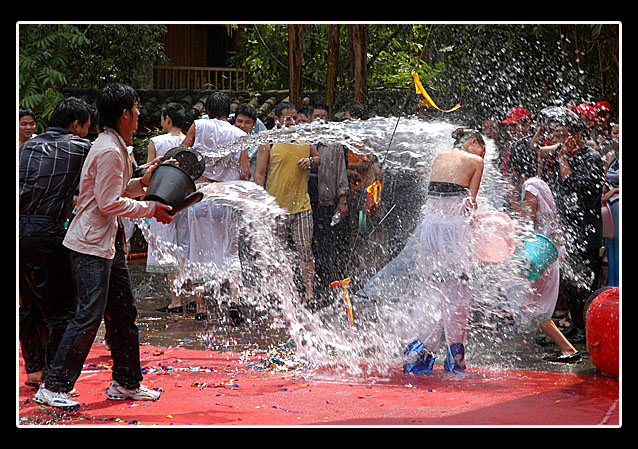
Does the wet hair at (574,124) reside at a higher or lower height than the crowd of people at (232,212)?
higher

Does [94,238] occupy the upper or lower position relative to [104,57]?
lower

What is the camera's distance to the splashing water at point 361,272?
6.02m

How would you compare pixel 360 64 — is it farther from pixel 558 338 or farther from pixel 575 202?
pixel 558 338

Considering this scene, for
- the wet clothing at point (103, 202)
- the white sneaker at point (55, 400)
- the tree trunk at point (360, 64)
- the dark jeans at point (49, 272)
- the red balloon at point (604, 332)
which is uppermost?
the tree trunk at point (360, 64)

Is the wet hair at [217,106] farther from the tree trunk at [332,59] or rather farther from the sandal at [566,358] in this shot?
the tree trunk at [332,59]

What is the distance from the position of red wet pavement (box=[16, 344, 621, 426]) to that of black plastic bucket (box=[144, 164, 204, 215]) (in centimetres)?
116

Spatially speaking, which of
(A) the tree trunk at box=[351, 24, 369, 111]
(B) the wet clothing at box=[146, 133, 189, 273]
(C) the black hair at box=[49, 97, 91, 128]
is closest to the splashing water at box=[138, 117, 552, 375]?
(B) the wet clothing at box=[146, 133, 189, 273]

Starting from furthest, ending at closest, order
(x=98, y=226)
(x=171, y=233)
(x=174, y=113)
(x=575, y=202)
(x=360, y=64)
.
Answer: (x=360, y=64), (x=171, y=233), (x=174, y=113), (x=575, y=202), (x=98, y=226)

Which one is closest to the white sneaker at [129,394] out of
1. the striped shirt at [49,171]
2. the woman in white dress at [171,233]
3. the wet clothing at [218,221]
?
the striped shirt at [49,171]

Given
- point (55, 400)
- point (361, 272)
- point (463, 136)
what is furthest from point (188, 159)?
point (361, 272)

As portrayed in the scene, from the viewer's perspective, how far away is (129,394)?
4688 mm

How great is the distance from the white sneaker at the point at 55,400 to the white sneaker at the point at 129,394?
37 centimetres

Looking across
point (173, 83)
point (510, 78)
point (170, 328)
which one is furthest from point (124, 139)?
point (173, 83)

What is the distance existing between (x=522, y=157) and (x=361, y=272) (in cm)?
218
